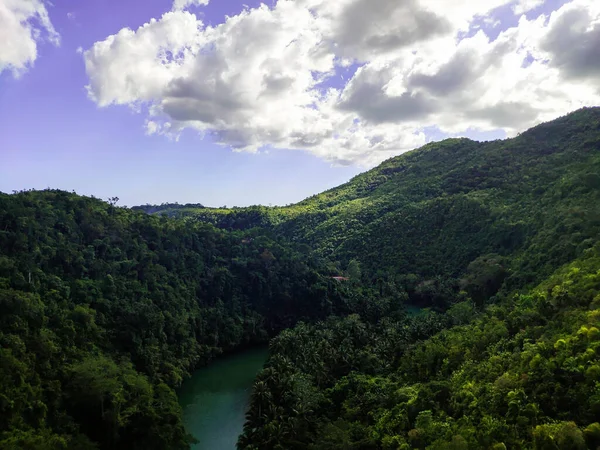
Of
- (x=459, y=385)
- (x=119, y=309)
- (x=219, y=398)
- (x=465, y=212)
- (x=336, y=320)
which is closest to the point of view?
(x=459, y=385)

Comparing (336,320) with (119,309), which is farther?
(336,320)

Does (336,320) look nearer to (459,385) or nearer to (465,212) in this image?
(459,385)

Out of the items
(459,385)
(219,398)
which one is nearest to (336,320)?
(219,398)

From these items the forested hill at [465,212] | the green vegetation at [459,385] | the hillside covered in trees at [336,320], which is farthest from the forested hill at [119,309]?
the forested hill at [465,212]

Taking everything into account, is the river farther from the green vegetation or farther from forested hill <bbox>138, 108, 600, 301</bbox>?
forested hill <bbox>138, 108, 600, 301</bbox>

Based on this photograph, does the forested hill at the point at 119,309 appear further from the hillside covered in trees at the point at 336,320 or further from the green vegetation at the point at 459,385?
the green vegetation at the point at 459,385

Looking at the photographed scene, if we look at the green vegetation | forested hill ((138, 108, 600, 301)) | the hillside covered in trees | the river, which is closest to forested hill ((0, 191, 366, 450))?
the hillside covered in trees
